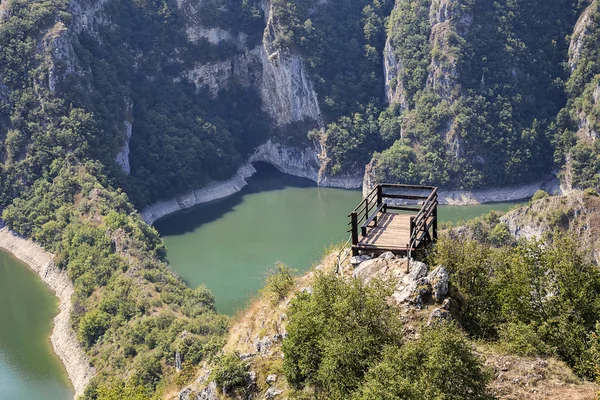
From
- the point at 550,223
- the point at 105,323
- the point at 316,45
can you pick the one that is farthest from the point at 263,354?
the point at 316,45

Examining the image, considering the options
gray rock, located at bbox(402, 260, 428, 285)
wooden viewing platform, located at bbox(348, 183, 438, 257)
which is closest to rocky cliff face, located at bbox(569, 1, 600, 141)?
wooden viewing platform, located at bbox(348, 183, 438, 257)

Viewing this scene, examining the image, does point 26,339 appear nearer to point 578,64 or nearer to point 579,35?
point 578,64

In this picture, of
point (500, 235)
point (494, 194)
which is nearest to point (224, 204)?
point (494, 194)

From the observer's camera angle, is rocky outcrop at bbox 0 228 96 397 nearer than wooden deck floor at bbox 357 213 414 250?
No

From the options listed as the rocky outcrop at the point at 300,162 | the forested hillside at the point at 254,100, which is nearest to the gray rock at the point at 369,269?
the forested hillside at the point at 254,100

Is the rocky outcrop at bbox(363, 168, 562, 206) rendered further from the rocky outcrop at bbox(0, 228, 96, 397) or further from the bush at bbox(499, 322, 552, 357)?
the bush at bbox(499, 322, 552, 357)
